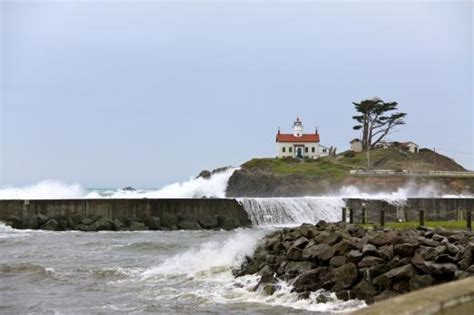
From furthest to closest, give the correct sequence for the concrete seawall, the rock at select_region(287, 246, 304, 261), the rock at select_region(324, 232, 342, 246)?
the concrete seawall → the rock at select_region(287, 246, 304, 261) → the rock at select_region(324, 232, 342, 246)

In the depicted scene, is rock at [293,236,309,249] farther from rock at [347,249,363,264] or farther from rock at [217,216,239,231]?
rock at [217,216,239,231]

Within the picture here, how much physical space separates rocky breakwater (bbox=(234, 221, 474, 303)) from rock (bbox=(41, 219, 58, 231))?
63.8 feet

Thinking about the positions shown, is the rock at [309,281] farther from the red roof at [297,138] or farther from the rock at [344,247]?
the red roof at [297,138]

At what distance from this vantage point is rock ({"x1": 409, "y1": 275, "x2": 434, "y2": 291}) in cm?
1029

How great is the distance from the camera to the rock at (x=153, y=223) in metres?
32.3

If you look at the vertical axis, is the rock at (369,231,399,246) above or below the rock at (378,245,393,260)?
above

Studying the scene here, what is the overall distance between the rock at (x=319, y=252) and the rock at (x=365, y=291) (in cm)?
140

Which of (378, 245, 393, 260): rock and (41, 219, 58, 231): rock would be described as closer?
(378, 245, 393, 260): rock

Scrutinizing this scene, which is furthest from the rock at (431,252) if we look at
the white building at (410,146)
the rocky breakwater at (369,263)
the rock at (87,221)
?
the white building at (410,146)

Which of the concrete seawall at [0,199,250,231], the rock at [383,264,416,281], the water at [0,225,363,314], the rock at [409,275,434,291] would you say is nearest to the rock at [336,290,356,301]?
the water at [0,225,363,314]

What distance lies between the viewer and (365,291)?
35.6ft

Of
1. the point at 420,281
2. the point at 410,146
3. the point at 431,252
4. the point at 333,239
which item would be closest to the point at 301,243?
the point at 333,239

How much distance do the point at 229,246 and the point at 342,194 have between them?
1428 inches

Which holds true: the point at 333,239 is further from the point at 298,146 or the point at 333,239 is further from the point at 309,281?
the point at 298,146
